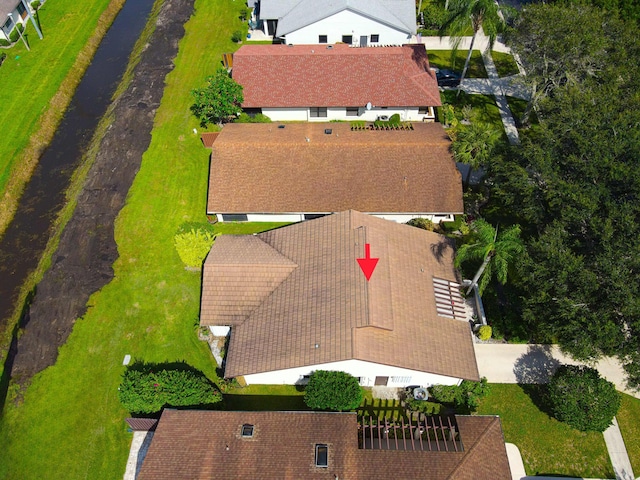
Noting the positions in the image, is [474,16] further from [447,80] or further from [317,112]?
[317,112]

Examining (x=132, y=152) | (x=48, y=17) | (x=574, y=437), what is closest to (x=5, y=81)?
(x=48, y=17)

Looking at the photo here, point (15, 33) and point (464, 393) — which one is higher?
point (15, 33)

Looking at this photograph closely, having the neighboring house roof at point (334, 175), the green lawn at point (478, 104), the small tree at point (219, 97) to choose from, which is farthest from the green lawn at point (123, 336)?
the green lawn at point (478, 104)

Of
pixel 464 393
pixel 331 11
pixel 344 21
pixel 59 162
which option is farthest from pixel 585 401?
pixel 59 162

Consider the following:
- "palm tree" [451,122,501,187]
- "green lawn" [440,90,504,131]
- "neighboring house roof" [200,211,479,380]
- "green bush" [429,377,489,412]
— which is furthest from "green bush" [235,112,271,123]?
"green bush" [429,377,489,412]

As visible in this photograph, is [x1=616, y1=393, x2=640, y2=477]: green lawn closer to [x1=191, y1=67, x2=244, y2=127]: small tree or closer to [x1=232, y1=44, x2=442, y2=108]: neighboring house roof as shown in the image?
[x1=232, y1=44, x2=442, y2=108]: neighboring house roof

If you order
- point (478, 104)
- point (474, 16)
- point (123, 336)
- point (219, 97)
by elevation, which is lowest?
point (123, 336)

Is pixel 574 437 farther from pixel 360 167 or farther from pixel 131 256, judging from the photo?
pixel 131 256
